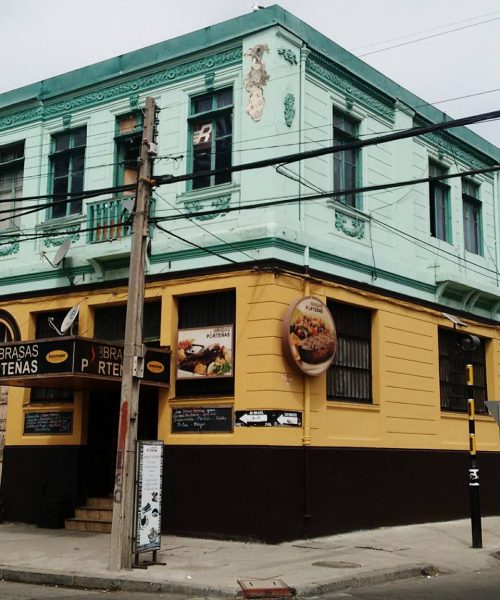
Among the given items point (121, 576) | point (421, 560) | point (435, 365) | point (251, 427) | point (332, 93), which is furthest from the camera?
point (435, 365)

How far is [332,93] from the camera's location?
57.1 feet

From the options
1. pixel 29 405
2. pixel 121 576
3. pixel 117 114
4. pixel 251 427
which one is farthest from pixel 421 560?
pixel 117 114

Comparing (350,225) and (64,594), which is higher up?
(350,225)

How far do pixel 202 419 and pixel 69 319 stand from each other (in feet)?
11.7

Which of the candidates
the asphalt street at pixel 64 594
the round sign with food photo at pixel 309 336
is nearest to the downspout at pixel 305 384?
the round sign with food photo at pixel 309 336

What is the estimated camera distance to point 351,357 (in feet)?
56.0

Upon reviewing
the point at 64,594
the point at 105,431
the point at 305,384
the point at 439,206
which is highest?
the point at 439,206

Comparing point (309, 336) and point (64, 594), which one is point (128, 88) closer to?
point (309, 336)

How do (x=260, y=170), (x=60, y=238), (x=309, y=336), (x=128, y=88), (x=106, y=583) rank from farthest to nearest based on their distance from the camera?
(x=60, y=238)
(x=128, y=88)
(x=260, y=170)
(x=309, y=336)
(x=106, y=583)

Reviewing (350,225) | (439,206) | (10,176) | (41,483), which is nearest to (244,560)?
(41,483)

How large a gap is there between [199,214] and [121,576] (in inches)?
265

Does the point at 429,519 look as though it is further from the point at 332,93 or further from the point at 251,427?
the point at 332,93

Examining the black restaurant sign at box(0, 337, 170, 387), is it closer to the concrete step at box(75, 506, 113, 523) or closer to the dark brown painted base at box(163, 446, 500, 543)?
the dark brown painted base at box(163, 446, 500, 543)

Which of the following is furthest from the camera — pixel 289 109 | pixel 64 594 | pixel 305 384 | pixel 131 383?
pixel 289 109
